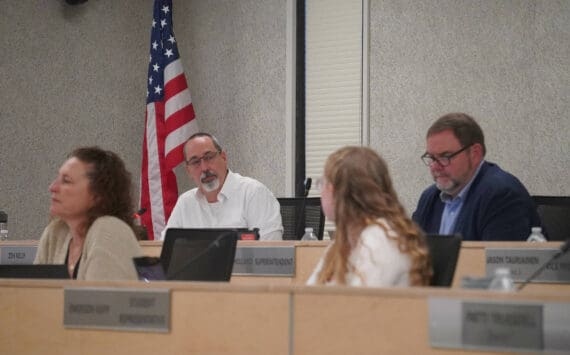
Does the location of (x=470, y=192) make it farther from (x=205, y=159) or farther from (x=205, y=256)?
(x=205, y=159)

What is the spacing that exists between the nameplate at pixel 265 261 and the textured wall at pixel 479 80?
2.44 m

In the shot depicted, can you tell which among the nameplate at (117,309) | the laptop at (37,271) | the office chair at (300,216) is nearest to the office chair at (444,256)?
the nameplate at (117,309)

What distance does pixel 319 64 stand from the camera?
6.03 metres

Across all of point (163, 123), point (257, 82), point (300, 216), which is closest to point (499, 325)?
point (300, 216)

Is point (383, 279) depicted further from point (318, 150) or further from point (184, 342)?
point (318, 150)

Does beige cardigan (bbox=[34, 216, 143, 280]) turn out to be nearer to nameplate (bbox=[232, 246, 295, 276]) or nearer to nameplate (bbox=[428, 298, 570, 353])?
nameplate (bbox=[232, 246, 295, 276])

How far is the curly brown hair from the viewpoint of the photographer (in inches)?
109

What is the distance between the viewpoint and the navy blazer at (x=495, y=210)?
326 centimetres

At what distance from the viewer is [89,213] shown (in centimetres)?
276

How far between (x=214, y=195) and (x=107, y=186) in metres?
1.92

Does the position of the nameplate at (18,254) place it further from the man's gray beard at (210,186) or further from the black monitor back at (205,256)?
the black monitor back at (205,256)

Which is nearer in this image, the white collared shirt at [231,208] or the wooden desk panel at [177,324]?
the wooden desk panel at [177,324]

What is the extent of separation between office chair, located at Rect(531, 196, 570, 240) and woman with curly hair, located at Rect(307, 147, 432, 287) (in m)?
1.84

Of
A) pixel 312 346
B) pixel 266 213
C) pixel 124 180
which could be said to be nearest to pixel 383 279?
pixel 312 346
